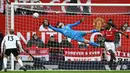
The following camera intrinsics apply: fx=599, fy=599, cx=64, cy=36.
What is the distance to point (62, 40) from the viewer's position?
21.5 meters

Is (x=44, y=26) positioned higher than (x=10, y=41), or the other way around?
(x=44, y=26)

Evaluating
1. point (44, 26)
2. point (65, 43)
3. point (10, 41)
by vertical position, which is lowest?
point (65, 43)

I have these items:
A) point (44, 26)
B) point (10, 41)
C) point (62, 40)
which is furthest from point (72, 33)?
point (10, 41)

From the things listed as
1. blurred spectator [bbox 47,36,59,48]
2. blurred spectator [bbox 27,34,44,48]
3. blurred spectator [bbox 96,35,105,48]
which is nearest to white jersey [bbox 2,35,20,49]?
blurred spectator [bbox 27,34,44,48]

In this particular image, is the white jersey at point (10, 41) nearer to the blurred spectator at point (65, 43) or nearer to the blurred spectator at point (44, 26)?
the blurred spectator at point (44, 26)

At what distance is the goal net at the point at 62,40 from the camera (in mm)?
21156

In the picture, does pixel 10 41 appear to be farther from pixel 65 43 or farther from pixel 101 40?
pixel 101 40

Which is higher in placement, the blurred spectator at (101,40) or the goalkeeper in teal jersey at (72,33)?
the goalkeeper in teal jersey at (72,33)

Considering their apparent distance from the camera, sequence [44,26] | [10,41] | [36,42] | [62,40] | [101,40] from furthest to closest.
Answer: [101,40] < [44,26] < [62,40] < [36,42] < [10,41]

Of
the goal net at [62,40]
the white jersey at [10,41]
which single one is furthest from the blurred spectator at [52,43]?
the white jersey at [10,41]

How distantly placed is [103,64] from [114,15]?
6.29 ft

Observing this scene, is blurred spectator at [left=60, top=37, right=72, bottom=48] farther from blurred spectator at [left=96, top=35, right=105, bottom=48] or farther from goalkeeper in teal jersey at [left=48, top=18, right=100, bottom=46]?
blurred spectator at [left=96, top=35, right=105, bottom=48]

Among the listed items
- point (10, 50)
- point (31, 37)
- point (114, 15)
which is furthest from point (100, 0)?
point (10, 50)

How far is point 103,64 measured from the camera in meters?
21.2
